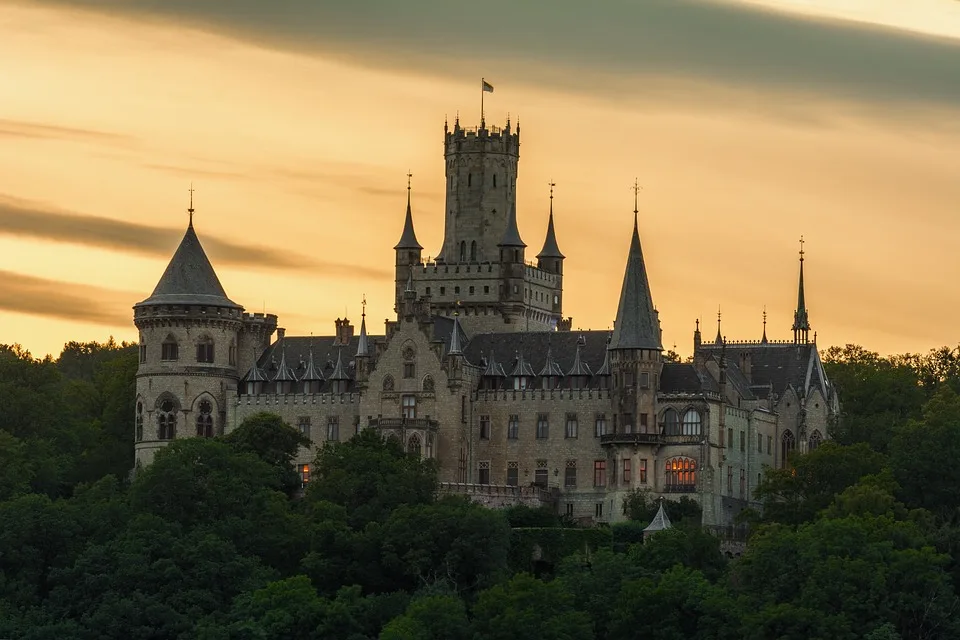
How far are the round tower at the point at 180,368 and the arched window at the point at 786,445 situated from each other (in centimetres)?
2657

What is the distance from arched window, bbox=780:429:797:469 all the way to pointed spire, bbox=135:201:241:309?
27.3 m

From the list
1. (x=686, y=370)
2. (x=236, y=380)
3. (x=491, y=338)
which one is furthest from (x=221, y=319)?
(x=686, y=370)

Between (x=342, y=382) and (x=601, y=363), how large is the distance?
13.0 metres

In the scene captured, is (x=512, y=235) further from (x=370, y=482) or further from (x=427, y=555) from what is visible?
(x=427, y=555)

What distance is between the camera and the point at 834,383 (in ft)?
527

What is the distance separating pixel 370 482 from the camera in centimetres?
14112

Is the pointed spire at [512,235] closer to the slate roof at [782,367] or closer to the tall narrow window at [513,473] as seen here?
the slate roof at [782,367]

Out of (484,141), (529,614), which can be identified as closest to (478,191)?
(484,141)

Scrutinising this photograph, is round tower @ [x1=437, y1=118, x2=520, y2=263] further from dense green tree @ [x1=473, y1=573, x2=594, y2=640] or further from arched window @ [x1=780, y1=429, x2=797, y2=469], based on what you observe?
dense green tree @ [x1=473, y1=573, x2=594, y2=640]

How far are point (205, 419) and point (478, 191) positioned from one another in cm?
1824

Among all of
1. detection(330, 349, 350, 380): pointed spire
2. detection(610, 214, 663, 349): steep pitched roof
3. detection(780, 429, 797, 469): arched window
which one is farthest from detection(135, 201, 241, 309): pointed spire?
detection(780, 429, 797, 469): arched window

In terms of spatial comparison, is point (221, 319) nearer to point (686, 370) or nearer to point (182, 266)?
point (182, 266)

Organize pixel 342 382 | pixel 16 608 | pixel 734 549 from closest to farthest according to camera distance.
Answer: pixel 16 608 < pixel 734 549 < pixel 342 382

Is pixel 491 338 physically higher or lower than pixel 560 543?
higher
